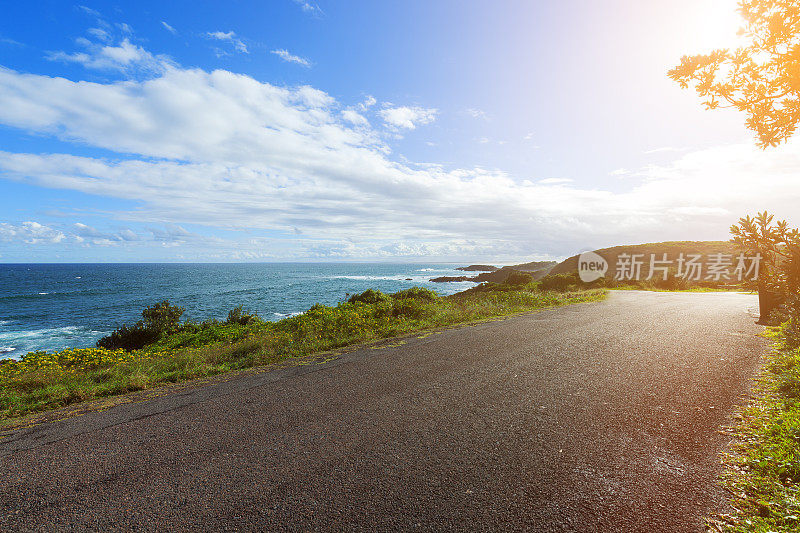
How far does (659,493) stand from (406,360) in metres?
5.44

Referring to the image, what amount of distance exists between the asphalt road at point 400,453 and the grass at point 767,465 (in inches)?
7.2

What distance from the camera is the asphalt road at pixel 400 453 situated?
3207mm

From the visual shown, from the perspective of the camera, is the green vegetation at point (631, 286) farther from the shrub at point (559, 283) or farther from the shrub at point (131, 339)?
the shrub at point (131, 339)

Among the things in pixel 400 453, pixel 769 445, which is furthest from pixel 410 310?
pixel 769 445

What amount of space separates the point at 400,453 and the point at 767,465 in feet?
12.4

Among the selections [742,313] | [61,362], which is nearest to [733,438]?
[742,313]

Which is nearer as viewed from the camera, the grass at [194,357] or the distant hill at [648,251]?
the grass at [194,357]

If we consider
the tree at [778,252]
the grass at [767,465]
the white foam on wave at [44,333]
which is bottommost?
the white foam on wave at [44,333]

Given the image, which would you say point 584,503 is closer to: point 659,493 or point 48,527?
point 659,493

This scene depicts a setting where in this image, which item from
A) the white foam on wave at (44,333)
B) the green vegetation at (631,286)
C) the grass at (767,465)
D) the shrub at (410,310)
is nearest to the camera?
the grass at (767,465)

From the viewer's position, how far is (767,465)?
12.1 ft

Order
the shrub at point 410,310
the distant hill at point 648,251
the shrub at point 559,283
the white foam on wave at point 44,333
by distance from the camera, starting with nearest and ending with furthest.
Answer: the shrub at point 410,310 < the white foam on wave at point 44,333 < the shrub at point 559,283 < the distant hill at point 648,251

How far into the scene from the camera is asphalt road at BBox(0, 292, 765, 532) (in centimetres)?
321

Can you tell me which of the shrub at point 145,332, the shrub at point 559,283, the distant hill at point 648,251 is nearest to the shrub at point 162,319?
the shrub at point 145,332
